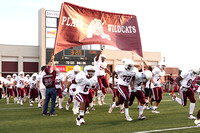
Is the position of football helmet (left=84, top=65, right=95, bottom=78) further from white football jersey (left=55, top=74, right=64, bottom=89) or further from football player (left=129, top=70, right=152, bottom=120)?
white football jersey (left=55, top=74, right=64, bottom=89)

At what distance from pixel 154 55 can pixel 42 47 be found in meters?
20.0

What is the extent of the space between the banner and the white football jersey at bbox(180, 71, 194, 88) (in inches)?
126

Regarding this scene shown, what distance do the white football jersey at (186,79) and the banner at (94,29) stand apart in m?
3.20

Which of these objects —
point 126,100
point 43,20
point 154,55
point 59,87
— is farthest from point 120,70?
point 154,55

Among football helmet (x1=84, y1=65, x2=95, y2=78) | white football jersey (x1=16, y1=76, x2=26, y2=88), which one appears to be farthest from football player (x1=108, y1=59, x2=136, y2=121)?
white football jersey (x1=16, y1=76, x2=26, y2=88)

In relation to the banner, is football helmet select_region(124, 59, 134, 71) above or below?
below

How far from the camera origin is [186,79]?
8.47m

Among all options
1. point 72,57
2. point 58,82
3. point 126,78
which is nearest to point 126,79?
point 126,78

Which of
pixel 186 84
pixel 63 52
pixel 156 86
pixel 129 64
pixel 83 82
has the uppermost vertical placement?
pixel 63 52

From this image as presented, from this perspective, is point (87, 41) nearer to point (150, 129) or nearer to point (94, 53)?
point (150, 129)

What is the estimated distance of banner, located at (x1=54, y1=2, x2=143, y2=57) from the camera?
10.1 meters

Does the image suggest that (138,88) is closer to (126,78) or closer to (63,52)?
(126,78)

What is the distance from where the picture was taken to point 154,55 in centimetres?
4444

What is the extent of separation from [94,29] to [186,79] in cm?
440
